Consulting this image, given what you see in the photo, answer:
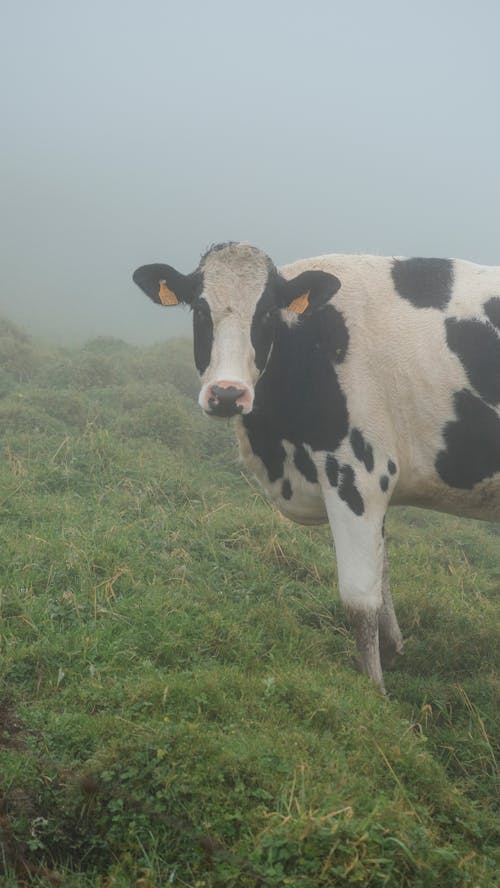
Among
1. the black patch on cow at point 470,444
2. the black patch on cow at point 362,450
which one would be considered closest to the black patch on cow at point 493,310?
the black patch on cow at point 470,444

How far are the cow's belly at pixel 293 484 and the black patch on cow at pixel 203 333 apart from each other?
733 mm

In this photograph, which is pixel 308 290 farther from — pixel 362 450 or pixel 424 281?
pixel 362 450

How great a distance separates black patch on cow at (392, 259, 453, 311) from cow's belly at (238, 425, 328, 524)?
4.39 feet

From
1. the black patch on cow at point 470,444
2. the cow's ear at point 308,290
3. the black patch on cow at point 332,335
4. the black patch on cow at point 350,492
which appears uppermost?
the cow's ear at point 308,290

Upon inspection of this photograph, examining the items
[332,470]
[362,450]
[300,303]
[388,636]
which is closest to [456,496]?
[362,450]

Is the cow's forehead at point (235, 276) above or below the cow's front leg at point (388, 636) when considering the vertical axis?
above

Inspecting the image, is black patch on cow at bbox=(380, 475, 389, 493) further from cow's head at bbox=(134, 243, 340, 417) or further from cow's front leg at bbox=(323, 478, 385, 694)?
cow's head at bbox=(134, 243, 340, 417)

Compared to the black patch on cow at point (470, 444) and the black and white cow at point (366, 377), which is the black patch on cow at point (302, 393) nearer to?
the black and white cow at point (366, 377)

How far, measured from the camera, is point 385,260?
6309 mm

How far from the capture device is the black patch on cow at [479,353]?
570cm

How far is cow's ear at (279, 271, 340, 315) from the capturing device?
5.87 metres

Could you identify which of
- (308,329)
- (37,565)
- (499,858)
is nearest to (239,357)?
(308,329)

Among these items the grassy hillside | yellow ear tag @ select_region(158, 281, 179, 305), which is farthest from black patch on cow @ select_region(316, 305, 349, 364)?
the grassy hillside

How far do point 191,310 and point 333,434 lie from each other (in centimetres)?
143
